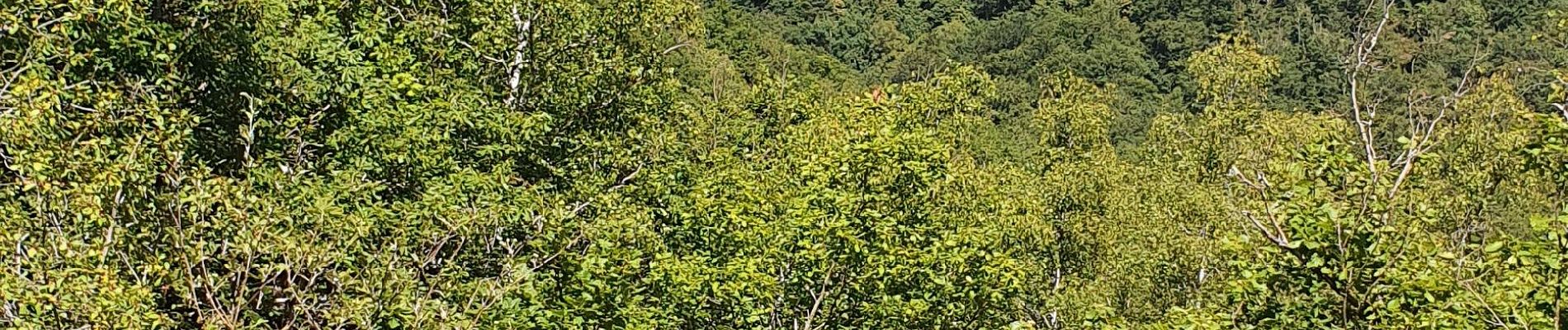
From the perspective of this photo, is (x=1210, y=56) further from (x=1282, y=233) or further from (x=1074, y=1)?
(x=1074, y=1)

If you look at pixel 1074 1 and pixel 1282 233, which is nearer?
pixel 1282 233

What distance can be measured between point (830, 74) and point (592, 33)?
62.9 metres

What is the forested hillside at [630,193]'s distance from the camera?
25.5 feet

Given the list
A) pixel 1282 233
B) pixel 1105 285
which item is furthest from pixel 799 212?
pixel 1105 285

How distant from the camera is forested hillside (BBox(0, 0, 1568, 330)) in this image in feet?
25.5

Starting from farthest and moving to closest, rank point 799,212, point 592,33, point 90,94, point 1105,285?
point 1105,285 → point 592,33 → point 799,212 → point 90,94

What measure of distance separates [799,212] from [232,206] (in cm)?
625

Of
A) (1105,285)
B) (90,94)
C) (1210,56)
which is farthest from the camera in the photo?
(1210,56)

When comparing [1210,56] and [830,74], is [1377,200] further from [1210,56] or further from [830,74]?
[830,74]

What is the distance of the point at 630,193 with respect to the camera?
1480cm

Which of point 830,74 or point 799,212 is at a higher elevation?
point 799,212

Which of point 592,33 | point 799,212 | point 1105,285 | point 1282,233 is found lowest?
point 1105,285

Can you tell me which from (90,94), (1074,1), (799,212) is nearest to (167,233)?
(90,94)

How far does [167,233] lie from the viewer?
788 cm
